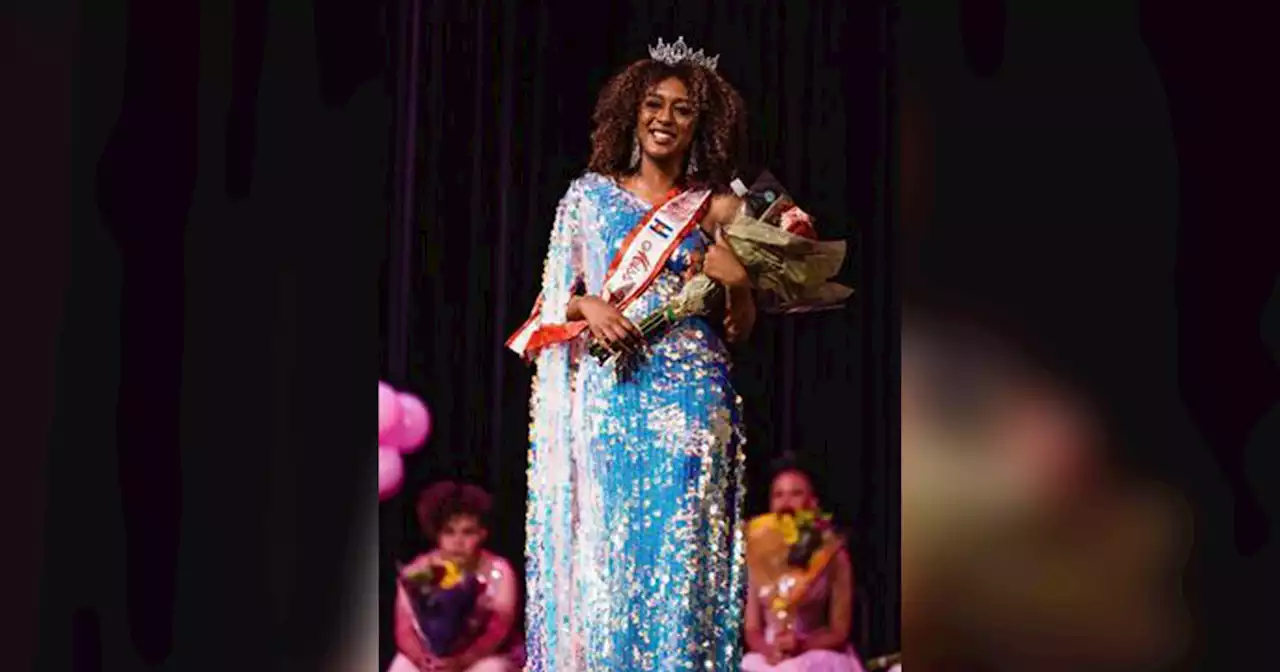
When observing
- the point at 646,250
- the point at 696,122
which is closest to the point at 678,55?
the point at 696,122

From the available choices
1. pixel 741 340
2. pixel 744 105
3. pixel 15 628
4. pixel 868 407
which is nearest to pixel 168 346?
pixel 15 628

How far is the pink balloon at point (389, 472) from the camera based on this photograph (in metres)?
3.57

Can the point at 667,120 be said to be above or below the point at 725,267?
above

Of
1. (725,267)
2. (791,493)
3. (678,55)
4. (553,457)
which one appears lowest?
(791,493)

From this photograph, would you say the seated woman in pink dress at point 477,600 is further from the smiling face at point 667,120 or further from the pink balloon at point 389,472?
the smiling face at point 667,120

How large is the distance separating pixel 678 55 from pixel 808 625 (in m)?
1.38

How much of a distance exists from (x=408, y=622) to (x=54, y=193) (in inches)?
66.8

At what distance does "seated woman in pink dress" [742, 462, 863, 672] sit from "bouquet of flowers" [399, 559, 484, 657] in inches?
26.4

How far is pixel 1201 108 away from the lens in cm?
326

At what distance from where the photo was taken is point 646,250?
10.6ft

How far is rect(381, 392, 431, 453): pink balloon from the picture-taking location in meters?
3.60

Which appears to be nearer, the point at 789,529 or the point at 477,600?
the point at 477,600

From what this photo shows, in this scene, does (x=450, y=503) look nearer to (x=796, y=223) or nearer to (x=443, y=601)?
(x=443, y=601)

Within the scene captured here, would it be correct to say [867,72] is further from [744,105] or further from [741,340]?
[741,340]
